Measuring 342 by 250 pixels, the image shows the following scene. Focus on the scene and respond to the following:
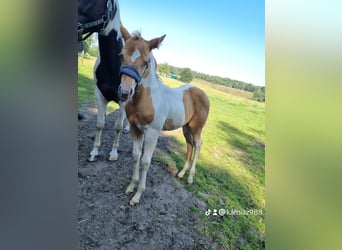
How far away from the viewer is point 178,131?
1665 mm

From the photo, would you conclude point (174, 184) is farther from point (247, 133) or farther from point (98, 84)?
point (98, 84)

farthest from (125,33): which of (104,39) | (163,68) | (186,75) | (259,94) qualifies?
(259,94)

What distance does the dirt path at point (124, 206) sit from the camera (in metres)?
1.48

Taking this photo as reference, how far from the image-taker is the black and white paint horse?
1.50 m

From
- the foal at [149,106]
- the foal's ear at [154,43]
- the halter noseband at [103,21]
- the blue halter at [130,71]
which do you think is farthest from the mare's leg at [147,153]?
the halter noseband at [103,21]

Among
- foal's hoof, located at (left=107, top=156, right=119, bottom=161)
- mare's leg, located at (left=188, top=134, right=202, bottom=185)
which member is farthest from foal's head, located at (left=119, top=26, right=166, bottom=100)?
mare's leg, located at (left=188, top=134, right=202, bottom=185)

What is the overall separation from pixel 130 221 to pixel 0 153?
593 millimetres

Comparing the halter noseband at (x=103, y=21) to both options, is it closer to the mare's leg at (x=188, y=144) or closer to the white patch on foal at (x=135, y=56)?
the white patch on foal at (x=135, y=56)

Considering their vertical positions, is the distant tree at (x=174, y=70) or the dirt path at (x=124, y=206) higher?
Result: the distant tree at (x=174, y=70)

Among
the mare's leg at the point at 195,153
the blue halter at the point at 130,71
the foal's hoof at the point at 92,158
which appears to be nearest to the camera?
the blue halter at the point at 130,71

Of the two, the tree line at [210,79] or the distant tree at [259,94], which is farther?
the distant tree at [259,94]

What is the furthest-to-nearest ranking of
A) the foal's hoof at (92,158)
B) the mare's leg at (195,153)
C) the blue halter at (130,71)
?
the mare's leg at (195,153), the foal's hoof at (92,158), the blue halter at (130,71)

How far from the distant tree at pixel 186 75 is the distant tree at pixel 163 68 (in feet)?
0.23

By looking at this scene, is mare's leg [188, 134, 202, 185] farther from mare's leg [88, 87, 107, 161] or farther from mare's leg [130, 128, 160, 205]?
mare's leg [88, 87, 107, 161]
